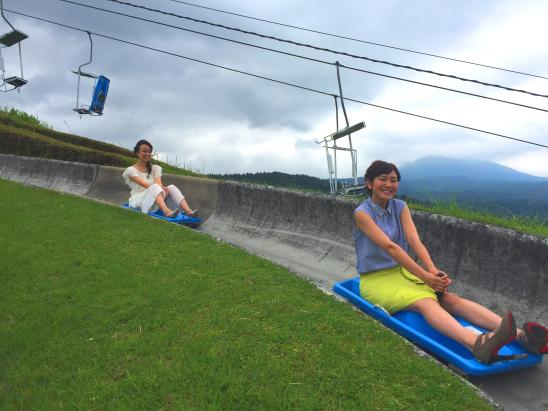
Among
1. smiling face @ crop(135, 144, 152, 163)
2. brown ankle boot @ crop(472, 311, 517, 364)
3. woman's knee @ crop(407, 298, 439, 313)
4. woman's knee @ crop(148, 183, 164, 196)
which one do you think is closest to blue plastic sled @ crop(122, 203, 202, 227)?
woman's knee @ crop(148, 183, 164, 196)

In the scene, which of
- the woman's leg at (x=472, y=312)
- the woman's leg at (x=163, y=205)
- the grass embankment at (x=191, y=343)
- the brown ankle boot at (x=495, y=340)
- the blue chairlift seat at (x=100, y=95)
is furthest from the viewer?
the blue chairlift seat at (x=100, y=95)

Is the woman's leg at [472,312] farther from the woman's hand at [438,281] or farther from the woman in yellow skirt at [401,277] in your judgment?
the woman's hand at [438,281]

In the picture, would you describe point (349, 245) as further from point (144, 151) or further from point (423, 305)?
point (144, 151)

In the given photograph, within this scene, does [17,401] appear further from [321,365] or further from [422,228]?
[422,228]

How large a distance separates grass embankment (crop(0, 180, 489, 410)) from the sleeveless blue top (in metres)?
0.45

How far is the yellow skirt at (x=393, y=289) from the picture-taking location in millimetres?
3625

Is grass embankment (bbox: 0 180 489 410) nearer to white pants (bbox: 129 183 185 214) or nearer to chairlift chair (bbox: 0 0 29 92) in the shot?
white pants (bbox: 129 183 185 214)

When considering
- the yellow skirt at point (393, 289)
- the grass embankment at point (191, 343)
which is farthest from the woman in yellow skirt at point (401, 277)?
the grass embankment at point (191, 343)

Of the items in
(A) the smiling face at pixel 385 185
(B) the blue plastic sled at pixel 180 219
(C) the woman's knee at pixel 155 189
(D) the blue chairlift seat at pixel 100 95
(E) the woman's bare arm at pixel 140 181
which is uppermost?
(D) the blue chairlift seat at pixel 100 95

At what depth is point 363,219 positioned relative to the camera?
3.93 meters

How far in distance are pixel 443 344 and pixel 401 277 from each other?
693 millimetres

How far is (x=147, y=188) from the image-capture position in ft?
26.0

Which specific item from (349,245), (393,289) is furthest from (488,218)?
(393,289)

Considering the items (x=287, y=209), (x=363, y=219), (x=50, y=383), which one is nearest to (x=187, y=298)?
(x=50, y=383)
